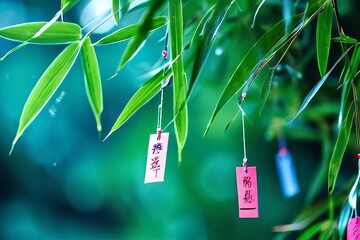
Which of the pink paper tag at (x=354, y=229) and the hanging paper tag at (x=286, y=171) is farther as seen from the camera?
the hanging paper tag at (x=286, y=171)

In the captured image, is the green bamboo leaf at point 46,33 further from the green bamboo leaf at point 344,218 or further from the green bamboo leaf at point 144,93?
the green bamboo leaf at point 344,218

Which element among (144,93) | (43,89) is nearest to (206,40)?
(144,93)

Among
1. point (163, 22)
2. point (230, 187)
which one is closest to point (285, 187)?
point (230, 187)

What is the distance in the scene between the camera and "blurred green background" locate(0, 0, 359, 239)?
1593mm

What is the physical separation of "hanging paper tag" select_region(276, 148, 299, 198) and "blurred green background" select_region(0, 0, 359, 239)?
17mm

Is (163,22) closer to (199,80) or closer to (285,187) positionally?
(199,80)

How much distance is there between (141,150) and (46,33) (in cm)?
44

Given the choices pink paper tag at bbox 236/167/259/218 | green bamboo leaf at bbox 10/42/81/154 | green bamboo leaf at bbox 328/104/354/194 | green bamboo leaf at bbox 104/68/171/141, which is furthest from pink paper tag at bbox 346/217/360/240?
green bamboo leaf at bbox 10/42/81/154

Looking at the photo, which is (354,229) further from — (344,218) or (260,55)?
(260,55)

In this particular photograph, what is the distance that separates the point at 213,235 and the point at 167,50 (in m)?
0.55

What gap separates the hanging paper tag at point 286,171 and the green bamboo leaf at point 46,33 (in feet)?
2.28

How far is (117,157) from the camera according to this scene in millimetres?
1627

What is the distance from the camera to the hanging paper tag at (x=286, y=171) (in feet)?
5.53

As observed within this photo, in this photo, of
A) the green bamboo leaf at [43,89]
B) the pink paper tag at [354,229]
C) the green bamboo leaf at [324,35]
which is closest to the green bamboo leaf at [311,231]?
the pink paper tag at [354,229]
